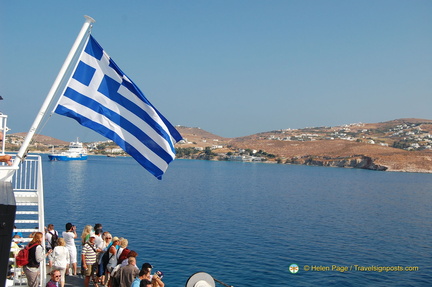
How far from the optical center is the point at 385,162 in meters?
182

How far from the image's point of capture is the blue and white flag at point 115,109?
26.7 ft

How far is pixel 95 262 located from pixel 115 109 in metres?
5.11

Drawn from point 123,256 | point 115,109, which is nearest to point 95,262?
point 123,256

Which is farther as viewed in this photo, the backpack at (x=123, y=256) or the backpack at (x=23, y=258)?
the backpack at (x=123, y=256)

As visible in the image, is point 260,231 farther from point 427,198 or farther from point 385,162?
point 385,162

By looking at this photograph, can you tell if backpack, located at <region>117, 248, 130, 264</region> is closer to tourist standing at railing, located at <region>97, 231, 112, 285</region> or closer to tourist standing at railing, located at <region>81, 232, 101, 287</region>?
tourist standing at railing, located at <region>97, 231, 112, 285</region>

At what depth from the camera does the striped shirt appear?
11484 millimetres

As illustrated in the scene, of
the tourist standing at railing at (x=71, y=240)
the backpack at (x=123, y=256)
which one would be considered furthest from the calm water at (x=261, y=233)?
the backpack at (x=123, y=256)

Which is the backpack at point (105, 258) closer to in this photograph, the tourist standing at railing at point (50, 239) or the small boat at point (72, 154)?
the tourist standing at railing at point (50, 239)

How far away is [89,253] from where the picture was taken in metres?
11.6

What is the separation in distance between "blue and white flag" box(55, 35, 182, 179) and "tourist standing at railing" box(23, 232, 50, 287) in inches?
94.3

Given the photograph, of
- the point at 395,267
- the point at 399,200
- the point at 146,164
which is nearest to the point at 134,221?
the point at 395,267

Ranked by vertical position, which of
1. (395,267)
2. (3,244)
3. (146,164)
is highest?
(146,164)

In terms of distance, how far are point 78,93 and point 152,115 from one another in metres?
1.45
